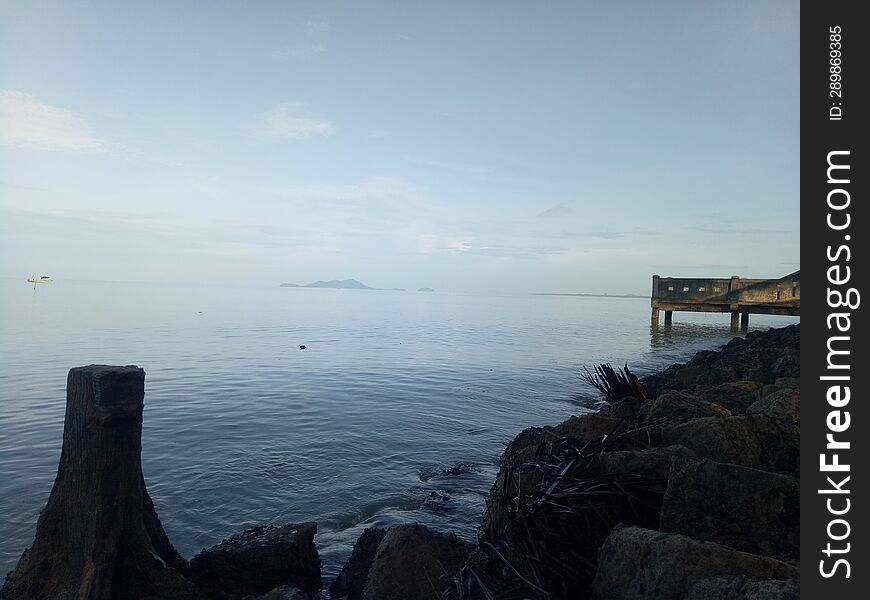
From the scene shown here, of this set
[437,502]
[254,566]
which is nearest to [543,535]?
[254,566]

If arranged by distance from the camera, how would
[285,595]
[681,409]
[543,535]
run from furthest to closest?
[681,409] → [285,595] → [543,535]

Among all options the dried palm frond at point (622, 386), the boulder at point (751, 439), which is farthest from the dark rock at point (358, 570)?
the dried palm frond at point (622, 386)

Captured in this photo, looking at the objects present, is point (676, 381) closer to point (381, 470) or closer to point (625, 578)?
point (381, 470)

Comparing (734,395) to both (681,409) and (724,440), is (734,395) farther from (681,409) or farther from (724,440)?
(724,440)

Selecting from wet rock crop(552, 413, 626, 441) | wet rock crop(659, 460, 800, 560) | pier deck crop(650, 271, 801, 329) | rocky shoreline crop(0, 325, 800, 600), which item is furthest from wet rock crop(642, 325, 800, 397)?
pier deck crop(650, 271, 801, 329)

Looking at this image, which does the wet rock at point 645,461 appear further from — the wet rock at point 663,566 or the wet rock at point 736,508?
the wet rock at point 663,566

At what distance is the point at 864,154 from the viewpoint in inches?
98.8

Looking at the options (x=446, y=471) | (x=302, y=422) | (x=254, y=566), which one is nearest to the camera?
(x=254, y=566)

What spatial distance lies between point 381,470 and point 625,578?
8172 millimetres

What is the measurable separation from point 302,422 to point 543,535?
1179cm

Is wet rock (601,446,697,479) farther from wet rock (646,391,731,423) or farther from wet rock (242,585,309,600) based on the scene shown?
wet rock (242,585,309,600)

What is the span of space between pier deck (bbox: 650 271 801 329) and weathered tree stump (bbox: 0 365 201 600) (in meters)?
38.1

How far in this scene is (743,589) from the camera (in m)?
2.17

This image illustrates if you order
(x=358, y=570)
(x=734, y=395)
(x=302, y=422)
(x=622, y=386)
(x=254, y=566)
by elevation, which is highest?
(x=734, y=395)
